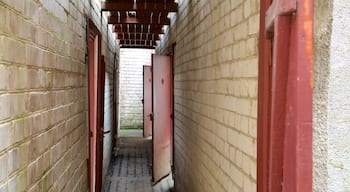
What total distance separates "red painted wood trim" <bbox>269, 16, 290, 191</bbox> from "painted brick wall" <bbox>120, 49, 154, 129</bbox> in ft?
41.3

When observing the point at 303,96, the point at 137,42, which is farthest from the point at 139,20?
the point at 303,96

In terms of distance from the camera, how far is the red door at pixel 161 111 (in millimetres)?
6227

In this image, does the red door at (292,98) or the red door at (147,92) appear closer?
the red door at (292,98)

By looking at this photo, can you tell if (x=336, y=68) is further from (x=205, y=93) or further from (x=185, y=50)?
(x=185, y=50)

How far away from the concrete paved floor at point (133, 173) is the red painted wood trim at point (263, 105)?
4.32m

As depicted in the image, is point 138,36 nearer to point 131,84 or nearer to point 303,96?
point 131,84

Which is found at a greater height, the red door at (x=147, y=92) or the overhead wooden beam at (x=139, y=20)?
the overhead wooden beam at (x=139, y=20)

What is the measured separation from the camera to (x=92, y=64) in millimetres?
4527

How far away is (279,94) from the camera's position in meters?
1.10

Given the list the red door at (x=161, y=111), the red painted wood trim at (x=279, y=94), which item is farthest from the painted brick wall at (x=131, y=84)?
the red painted wood trim at (x=279, y=94)

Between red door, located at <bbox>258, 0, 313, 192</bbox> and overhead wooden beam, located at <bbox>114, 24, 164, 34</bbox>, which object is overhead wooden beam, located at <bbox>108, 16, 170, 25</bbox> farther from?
red door, located at <bbox>258, 0, 313, 192</bbox>

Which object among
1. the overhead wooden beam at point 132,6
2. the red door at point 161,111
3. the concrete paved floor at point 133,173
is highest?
the overhead wooden beam at point 132,6

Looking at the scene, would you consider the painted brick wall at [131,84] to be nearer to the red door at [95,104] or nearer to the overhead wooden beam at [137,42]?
the overhead wooden beam at [137,42]

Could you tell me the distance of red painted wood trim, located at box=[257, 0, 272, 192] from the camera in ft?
5.34
